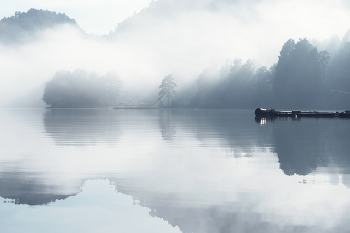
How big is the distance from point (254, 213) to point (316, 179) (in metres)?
6.74

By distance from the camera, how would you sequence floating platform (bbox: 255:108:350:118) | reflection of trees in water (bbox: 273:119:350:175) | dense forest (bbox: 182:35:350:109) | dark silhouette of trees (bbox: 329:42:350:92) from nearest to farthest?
reflection of trees in water (bbox: 273:119:350:175) < floating platform (bbox: 255:108:350:118) < dense forest (bbox: 182:35:350:109) < dark silhouette of trees (bbox: 329:42:350:92)

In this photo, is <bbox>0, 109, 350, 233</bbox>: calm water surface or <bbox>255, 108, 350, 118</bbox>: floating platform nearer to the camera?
<bbox>0, 109, 350, 233</bbox>: calm water surface

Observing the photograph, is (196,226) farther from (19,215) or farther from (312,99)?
(312,99)

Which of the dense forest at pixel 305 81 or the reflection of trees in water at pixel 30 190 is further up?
the dense forest at pixel 305 81

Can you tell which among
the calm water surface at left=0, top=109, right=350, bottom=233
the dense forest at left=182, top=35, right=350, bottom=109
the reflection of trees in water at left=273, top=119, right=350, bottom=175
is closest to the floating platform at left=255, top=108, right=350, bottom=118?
the reflection of trees in water at left=273, top=119, right=350, bottom=175

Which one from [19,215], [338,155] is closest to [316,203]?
[19,215]

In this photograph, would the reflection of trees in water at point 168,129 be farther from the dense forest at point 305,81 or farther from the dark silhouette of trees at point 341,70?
the dark silhouette of trees at point 341,70

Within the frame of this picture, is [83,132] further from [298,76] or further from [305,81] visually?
[298,76]

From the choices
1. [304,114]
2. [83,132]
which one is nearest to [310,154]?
[83,132]

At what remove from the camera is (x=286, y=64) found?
576ft

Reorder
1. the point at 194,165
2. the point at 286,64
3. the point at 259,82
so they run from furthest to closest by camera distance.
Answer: the point at 259,82
the point at 286,64
the point at 194,165

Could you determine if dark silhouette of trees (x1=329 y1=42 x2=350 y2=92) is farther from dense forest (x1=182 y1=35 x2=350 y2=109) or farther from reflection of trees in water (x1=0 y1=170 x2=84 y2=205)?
reflection of trees in water (x1=0 y1=170 x2=84 y2=205)

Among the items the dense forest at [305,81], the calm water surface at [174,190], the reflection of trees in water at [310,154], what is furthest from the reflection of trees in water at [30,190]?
the dense forest at [305,81]

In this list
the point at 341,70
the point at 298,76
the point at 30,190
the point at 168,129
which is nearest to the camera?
the point at 30,190
